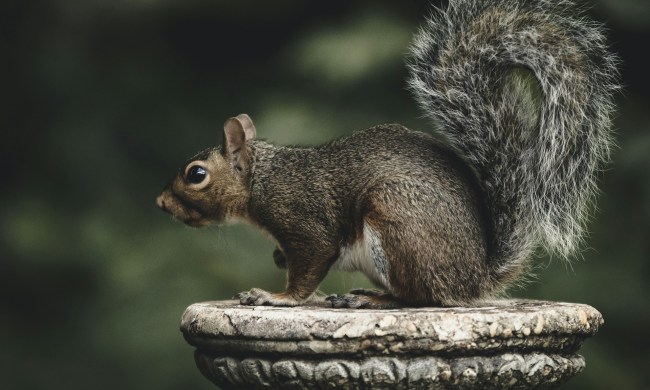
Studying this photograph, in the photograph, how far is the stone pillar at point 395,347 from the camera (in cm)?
153

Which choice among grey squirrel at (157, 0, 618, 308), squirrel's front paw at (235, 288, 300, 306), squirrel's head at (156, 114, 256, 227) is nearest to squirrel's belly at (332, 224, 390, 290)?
grey squirrel at (157, 0, 618, 308)

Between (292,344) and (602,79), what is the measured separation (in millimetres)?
840

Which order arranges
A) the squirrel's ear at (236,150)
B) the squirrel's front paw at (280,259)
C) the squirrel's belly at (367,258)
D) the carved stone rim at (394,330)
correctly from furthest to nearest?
the squirrel's front paw at (280,259)
the squirrel's ear at (236,150)
the squirrel's belly at (367,258)
the carved stone rim at (394,330)

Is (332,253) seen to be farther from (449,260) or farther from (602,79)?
(602,79)

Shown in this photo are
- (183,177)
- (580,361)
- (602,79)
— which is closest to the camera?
(580,361)

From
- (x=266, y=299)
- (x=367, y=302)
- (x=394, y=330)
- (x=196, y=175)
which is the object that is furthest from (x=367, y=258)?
(x=196, y=175)

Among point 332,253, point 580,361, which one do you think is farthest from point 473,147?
point 580,361

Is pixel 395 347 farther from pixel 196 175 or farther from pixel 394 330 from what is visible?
pixel 196 175

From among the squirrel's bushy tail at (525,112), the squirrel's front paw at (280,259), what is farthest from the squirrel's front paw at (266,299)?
the squirrel's bushy tail at (525,112)

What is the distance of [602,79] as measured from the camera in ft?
6.22

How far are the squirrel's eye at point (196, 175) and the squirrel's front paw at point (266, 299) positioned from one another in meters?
0.29

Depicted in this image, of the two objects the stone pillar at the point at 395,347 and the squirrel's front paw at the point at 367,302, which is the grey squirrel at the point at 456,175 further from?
the stone pillar at the point at 395,347

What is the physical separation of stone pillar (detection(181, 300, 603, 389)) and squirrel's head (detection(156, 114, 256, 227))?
0.42m

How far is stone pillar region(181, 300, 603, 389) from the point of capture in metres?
1.53
